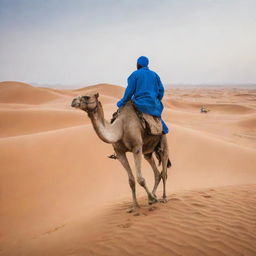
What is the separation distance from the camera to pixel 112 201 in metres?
6.74

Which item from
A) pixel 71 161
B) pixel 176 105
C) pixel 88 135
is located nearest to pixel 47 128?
pixel 88 135

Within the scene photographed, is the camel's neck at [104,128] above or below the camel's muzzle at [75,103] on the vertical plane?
below

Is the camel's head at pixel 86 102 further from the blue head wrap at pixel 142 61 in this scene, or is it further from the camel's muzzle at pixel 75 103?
the blue head wrap at pixel 142 61

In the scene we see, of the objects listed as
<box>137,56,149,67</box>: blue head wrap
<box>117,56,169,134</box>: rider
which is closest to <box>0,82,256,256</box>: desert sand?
<box>117,56,169,134</box>: rider

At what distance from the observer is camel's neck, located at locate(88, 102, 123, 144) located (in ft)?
12.6

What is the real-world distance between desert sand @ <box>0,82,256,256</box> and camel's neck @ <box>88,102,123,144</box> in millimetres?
1549

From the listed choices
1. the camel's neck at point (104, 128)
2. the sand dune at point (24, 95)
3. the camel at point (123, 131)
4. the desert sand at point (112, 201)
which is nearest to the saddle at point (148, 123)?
the camel at point (123, 131)

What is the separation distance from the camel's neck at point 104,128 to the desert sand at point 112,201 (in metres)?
1.55

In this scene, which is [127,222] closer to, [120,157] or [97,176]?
[120,157]

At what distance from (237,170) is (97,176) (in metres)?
5.44

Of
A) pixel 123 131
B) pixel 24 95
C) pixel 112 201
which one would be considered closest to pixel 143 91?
pixel 123 131

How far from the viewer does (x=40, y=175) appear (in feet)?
26.6

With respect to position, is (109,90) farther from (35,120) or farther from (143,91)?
(143,91)

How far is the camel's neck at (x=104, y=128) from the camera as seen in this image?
3.84m
